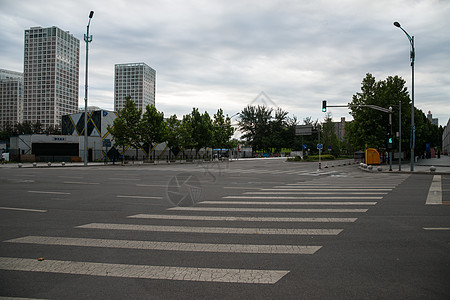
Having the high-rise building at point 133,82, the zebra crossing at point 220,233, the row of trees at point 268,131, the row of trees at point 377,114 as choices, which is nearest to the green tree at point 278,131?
the row of trees at point 268,131

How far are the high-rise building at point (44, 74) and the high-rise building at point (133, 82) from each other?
26.0m

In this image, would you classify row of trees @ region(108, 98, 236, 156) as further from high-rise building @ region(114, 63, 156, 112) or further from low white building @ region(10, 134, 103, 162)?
high-rise building @ region(114, 63, 156, 112)

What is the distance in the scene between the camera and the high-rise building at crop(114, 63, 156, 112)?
146 m

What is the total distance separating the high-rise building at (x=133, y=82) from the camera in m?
146

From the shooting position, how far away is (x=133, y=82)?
14875 cm

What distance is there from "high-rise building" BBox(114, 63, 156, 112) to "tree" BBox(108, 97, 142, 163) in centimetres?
9960

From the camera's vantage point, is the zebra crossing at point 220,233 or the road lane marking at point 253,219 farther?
the road lane marking at point 253,219

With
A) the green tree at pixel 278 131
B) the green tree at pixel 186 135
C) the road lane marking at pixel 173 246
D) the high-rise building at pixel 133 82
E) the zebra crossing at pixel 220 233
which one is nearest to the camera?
the zebra crossing at pixel 220 233

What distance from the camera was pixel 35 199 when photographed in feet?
34.8

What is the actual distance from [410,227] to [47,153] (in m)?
54.6

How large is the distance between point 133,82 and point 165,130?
10722 cm

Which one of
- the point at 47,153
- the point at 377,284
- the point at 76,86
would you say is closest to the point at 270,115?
the point at 47,153

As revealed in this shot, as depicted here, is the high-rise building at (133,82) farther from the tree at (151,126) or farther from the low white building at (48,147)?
the tree at (151,126)

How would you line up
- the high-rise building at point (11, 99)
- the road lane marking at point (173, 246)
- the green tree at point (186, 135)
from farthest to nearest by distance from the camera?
the high-rise building at point (11, 99) < the green tree at point (186, 135) < the road lane marking at point (173, 246)
